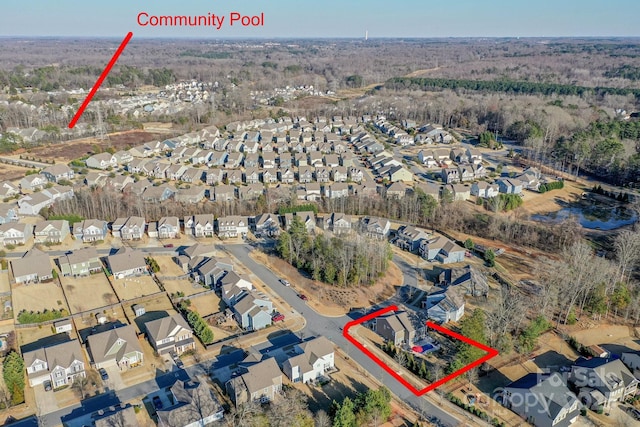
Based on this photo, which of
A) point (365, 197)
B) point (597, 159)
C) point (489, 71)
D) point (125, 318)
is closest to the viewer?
point (125, 318)

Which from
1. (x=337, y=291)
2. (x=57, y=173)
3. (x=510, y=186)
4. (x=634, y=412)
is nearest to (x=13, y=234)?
(x=57, y=173)

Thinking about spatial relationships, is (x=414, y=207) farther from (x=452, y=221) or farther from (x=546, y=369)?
(x=546, y=369)

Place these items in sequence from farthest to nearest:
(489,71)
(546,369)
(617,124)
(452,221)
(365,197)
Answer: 1. (489,71)
2. (617,124)
3. (365,197)
4. (452,221)
5. (546,369)

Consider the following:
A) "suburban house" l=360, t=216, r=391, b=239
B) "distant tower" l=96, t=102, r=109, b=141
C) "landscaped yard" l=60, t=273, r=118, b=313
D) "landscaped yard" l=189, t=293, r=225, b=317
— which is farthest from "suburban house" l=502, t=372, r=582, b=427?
"distant tower" l=96, t=102, r=109, b=141

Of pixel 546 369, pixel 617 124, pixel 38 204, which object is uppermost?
pixel 617 124

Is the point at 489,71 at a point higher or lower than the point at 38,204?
higher

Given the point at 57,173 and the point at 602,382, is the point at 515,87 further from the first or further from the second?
the point at 602,382

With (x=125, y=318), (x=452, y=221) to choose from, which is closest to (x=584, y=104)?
(x=452, y=221)

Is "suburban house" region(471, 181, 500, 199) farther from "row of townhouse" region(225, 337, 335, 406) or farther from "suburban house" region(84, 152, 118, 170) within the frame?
"suburban house" region(84, 152, 118, 170)
